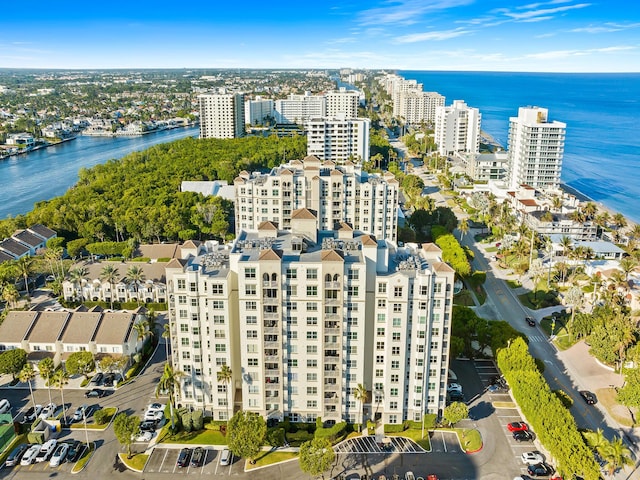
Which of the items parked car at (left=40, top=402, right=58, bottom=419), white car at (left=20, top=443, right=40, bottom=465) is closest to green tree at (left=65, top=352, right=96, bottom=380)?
parked car at (left=40, top=402, right=58, bottom=419)

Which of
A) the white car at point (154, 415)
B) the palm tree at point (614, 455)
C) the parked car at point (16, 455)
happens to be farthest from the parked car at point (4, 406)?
the palm tree at point (614, 455)

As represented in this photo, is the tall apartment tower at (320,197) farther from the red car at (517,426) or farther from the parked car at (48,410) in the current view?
the red car at (517,426)

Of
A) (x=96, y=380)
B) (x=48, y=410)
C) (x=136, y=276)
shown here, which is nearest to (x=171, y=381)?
(x=48, y=410)

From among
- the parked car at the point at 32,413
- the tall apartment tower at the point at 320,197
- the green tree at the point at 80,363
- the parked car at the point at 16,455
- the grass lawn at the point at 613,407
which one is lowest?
the parked car at the point at 16,455

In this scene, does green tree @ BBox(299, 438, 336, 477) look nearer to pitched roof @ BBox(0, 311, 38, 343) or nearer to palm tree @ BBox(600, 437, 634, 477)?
palm tree @ BBox(600, 437, 634, 477)

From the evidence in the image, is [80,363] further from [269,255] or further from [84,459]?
[269,255]

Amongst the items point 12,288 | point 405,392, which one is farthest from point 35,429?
point 405,392
